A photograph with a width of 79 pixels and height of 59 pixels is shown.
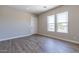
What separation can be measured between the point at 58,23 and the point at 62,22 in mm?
421

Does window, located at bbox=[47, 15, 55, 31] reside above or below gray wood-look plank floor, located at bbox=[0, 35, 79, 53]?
above

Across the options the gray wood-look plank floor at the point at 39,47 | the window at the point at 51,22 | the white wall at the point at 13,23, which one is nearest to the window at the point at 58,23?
the window at the point at 51,22

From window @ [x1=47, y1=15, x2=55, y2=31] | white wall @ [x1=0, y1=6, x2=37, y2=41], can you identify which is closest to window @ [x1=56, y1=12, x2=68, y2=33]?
window @ [x1=47, y1=15, x2=55, y2=31]

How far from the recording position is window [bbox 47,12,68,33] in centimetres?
493

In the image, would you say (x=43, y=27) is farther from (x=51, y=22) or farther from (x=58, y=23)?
(x=58, y=23)

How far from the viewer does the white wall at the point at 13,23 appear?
5.02 m

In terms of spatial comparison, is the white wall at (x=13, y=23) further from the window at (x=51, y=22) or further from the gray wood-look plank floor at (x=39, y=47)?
the window at (x=51, y=22)

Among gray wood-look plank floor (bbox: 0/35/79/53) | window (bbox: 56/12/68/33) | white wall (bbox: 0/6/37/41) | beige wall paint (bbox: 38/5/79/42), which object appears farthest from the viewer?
white wall (bbox: 0/6/37/41)

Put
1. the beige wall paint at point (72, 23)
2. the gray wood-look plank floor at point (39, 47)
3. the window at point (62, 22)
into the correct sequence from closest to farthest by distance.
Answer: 1. the gray wood-look plank floor at point (39, 47)
2. the beige wall paint at point (72, 23)
3. the window at point (62, 22)

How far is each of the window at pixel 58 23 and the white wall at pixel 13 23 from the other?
179cm

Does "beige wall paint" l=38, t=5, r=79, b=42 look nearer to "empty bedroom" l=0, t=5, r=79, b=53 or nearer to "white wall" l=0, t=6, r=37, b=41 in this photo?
"empty bedroom" l=0, t=5, r=79, b=53

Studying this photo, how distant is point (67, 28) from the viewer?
475 cm
